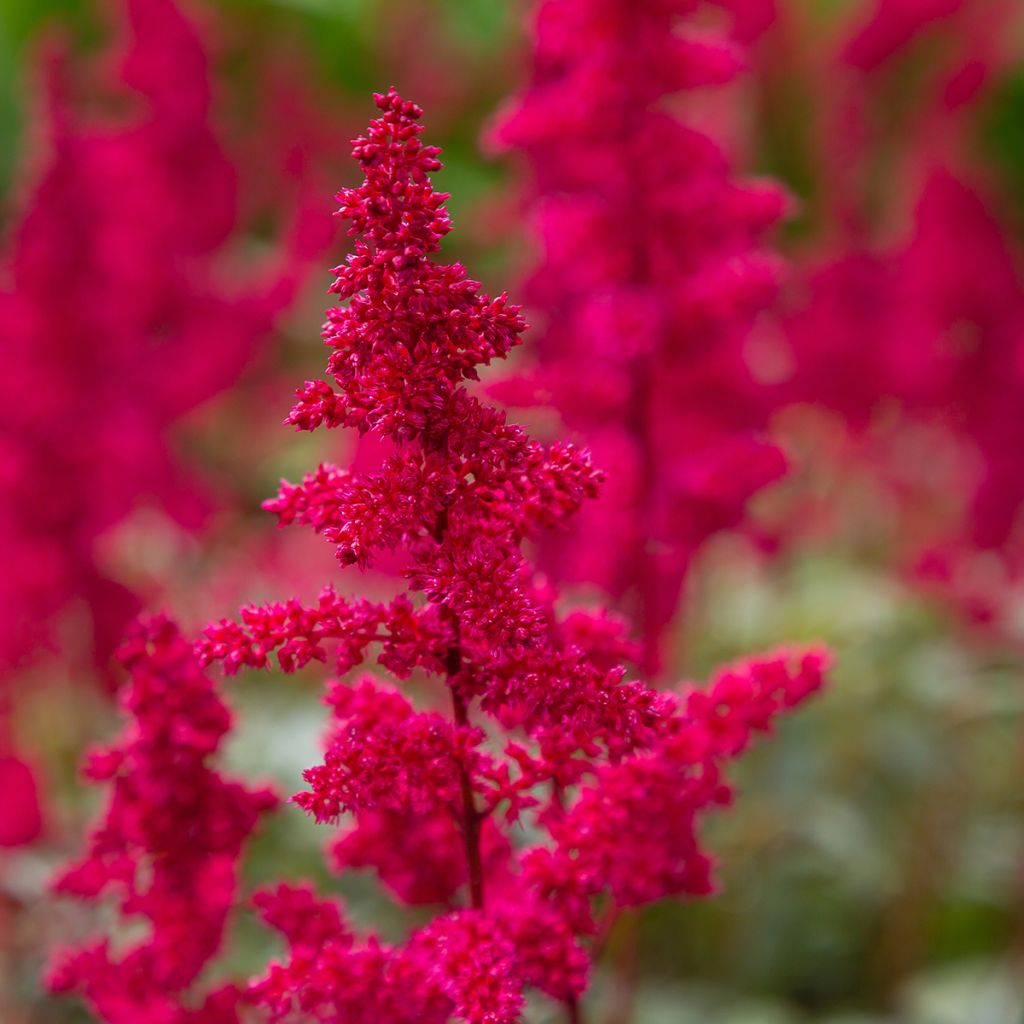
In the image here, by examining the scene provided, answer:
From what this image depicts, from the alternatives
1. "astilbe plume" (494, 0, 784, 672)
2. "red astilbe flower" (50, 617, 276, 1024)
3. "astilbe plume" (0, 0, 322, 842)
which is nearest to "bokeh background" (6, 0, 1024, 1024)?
"astilbe plume" (0, 0, 322, 842)

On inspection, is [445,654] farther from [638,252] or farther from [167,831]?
[638,252]

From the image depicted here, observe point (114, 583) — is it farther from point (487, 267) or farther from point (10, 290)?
point (487, 267)

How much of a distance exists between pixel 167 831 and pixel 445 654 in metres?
0.21

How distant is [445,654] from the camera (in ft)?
2.03

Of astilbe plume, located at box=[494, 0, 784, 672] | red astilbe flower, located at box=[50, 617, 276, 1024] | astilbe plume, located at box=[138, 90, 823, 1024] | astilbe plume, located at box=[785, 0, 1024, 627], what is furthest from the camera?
astilbe plume, located at box=[785, 0, 1024, 627]

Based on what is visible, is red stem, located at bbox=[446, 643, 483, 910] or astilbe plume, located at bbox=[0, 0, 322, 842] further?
astilbe plume, located at bbox=[0, 0, 322, 842]

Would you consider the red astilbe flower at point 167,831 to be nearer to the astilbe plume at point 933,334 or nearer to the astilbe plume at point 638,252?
the astilbe plume at point 638,252

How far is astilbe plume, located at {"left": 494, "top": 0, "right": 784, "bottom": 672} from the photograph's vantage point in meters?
1.04

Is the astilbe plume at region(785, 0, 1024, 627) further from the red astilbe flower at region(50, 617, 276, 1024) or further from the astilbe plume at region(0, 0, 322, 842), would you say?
the red astilbe flower at region(50, 617, 276, 1024)

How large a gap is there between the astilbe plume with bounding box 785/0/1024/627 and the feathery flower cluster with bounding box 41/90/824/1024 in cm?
111


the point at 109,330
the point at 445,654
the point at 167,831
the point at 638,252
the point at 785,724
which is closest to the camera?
the point at 445,654

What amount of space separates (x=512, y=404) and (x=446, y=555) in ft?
1.32

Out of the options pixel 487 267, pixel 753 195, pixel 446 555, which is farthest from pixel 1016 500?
pixel 487 267

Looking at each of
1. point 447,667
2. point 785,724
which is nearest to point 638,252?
point 447,667
